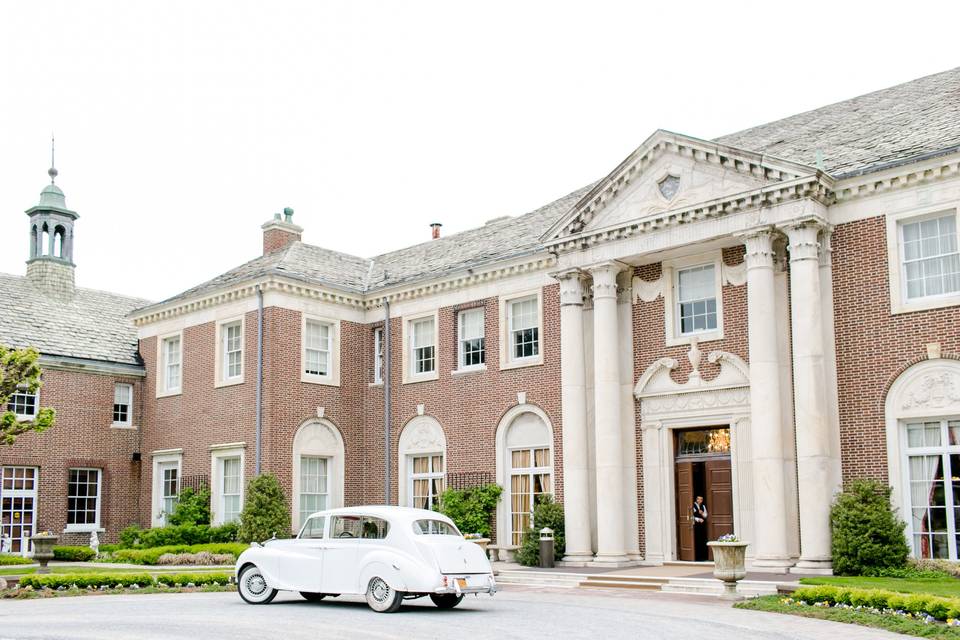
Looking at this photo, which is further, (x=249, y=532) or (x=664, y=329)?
(x=249, y=532)

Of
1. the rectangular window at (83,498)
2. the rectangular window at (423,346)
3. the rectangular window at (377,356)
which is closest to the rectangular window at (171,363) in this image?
the rectangular window at (83,498)

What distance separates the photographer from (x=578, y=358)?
25.2 m

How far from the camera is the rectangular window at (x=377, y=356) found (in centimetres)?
3209

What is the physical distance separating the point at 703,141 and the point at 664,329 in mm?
4461

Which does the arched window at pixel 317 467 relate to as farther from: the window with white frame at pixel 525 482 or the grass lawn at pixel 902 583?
the grass lawn at pixel 902 583

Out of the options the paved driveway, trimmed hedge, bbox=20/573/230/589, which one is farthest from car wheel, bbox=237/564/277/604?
trimmed hedge, bbox=20/573/230/589

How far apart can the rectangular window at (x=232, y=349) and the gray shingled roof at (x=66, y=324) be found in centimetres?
466

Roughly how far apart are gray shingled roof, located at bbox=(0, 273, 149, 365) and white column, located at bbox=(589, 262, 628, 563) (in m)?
17.6

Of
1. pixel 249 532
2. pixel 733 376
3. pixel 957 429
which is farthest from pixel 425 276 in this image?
pixel 957 429

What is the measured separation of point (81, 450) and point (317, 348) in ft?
27.6

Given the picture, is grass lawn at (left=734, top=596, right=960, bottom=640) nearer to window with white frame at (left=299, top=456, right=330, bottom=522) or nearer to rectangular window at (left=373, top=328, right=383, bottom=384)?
window with white frame at (left=299, top=456, right=330, bottom=522)

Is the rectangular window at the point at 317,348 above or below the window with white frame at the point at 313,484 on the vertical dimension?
above

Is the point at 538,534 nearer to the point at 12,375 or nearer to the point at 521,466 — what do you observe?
the point at 521,466

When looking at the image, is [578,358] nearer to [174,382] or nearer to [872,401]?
[872,401]
